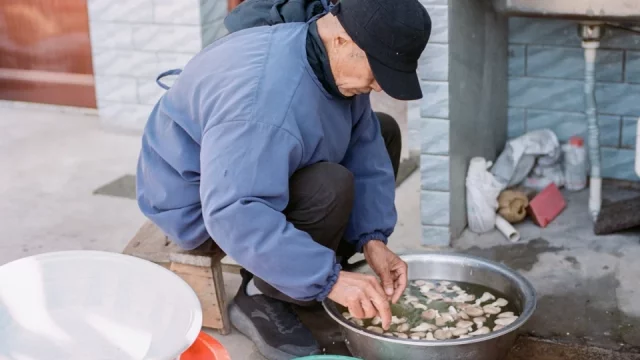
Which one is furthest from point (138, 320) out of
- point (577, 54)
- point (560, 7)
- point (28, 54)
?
point (28, 54)

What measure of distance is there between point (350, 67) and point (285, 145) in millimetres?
235

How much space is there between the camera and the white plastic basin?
6.36 feet

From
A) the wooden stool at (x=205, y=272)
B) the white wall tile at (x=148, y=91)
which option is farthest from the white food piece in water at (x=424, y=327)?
the white wall tile at (x=148, y=91)

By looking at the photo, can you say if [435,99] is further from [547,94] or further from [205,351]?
[205,351]

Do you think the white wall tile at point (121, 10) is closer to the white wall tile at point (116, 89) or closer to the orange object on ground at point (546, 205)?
the white wall tile at point (116, 89)

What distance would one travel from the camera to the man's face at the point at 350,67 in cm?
217

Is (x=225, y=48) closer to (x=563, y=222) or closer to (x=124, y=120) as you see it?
(x=563, y=222)

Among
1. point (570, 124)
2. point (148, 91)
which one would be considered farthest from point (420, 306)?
point (148, 91)

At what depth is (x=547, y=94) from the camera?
3834 mm

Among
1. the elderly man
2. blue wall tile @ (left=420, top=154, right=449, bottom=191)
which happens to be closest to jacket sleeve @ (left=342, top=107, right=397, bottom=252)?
the elderly man

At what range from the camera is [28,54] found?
5.05 m

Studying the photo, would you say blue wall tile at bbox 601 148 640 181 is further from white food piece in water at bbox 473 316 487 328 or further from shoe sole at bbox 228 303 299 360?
shoe sole at bbox 228 303 299 360

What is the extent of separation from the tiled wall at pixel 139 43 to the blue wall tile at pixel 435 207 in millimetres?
1493

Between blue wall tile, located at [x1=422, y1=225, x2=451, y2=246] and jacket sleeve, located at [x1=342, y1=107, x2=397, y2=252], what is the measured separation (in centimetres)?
69
